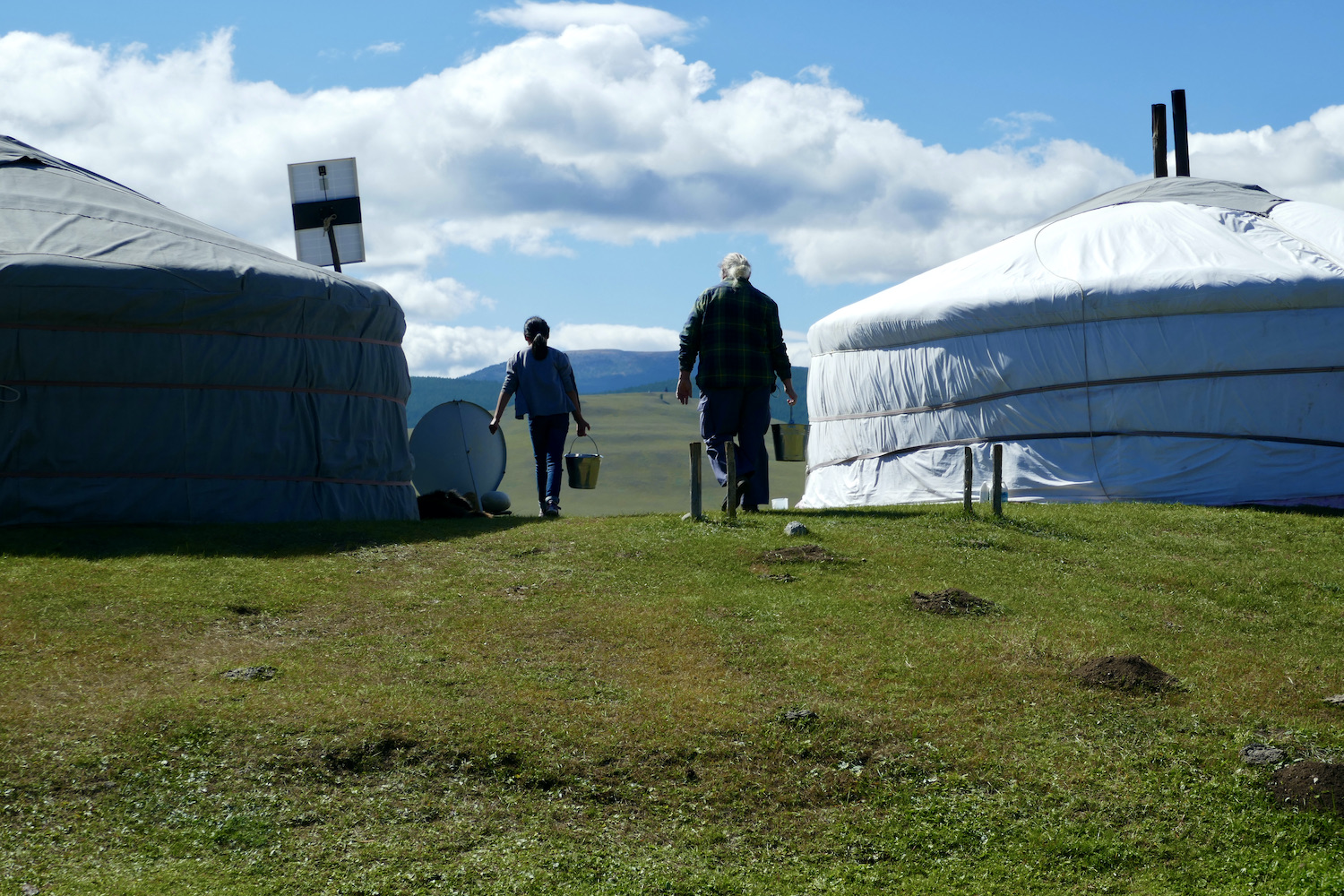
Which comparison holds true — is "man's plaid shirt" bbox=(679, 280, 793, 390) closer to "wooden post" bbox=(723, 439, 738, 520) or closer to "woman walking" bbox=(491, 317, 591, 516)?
"wooden post" bbox=(723, 439, 738, 520)

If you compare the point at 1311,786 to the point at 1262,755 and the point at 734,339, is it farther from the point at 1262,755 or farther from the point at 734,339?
the point at 734,339

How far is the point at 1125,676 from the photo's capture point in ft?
14.4

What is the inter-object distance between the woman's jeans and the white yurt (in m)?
2.99

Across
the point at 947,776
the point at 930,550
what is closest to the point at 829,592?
the point at 930,550

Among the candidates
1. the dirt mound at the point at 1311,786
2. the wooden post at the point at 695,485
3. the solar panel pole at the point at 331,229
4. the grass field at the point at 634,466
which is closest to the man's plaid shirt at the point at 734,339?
the wooden post at the point at 695,485

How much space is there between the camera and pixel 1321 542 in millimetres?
7047

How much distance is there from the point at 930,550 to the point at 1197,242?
194 inches

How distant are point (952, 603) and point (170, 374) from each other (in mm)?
4916

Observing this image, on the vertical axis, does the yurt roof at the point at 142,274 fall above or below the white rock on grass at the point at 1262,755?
above

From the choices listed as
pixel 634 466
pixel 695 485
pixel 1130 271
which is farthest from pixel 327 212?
pixel 634 466

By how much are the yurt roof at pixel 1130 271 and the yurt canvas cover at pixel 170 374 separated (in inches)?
175

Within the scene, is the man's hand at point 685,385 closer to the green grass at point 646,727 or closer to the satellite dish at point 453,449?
the green grass at point 646,727

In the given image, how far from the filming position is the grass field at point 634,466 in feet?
168

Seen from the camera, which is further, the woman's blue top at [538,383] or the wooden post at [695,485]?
the woman's blue top at [538,383]
